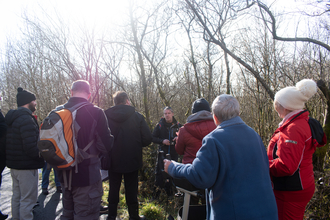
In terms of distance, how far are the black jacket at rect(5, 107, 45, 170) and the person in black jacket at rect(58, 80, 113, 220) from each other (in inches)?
46.6

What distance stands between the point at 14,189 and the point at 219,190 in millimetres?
3380

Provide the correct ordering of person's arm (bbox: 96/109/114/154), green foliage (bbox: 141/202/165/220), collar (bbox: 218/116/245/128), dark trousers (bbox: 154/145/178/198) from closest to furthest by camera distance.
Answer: collar (bbox: 218/116/245/128) → person's arm (bbox: 96/109/114/154) → green foliage (bbox: 141/202/165/220) → dark trousers (bbox: 154/145/178/198)

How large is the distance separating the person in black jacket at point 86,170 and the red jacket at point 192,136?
106cm

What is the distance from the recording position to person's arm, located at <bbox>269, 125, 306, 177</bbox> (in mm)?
1843

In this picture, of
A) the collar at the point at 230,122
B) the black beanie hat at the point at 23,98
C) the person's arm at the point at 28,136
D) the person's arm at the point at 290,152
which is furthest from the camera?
the black beanie hat at the point at 23,98

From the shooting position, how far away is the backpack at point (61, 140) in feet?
6.95

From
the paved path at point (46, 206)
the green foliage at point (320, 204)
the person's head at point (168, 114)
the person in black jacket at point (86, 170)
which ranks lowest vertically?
the paved path at point (46, 206)

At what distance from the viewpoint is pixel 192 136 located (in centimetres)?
284

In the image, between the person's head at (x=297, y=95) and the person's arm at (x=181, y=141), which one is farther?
the person's arm at (x=181, y=141)

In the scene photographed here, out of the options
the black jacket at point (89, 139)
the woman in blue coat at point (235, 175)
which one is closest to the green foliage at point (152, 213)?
the black jacket at point (89, 139)

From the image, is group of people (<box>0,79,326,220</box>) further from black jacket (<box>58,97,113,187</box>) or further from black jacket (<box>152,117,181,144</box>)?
black jacket (<box>152,117,181,144</box>)

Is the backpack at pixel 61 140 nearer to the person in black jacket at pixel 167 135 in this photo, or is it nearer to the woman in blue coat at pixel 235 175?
the woman in blue coat at pixel 235 175

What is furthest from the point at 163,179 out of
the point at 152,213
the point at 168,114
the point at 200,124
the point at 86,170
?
the point at 86,170

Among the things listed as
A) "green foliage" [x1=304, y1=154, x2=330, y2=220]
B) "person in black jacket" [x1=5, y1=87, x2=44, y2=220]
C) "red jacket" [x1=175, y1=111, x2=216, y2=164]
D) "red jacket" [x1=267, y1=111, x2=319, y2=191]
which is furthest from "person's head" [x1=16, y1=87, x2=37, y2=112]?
"green foliage" [x1=304, y1=154, x2=330, y2=220]
